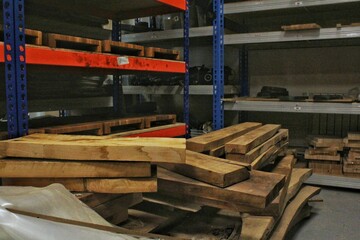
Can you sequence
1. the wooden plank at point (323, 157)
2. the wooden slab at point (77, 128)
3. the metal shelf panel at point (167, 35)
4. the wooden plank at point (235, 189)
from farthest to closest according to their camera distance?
the metal shelf panel at point (167, 35)
the wooden plank at point (323, 157)
the wooden slab at point (77, 128)
the wooden plank at point (235, 189)

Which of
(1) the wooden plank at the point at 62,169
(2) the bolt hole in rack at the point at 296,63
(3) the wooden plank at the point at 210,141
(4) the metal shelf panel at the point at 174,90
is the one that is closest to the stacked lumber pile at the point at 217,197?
(3) the wooden plank at the point at 210,141

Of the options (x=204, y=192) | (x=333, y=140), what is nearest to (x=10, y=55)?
(x=204, y=192)

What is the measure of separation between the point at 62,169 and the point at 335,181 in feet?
8.88

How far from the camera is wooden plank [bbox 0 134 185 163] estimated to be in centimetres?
146

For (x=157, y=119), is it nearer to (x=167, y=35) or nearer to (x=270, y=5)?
(x=167, y=35)

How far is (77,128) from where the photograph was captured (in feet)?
6.88

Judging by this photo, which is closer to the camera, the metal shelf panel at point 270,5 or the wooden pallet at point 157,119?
the wooden pallet at point 157,119

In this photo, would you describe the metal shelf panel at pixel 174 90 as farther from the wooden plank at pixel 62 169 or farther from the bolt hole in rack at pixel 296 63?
the wooden plank at pixel 62 169

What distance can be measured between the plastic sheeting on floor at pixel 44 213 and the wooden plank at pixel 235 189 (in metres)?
0.57

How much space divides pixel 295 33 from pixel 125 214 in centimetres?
231

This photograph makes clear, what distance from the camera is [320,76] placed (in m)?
4.00

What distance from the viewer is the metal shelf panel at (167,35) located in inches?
137

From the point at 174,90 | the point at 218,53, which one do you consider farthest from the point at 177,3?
the point at 174,90

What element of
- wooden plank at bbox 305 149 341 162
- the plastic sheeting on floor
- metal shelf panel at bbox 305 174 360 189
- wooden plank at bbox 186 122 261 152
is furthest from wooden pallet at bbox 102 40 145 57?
metal shelf panel at bbox 305 174 360 189
